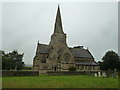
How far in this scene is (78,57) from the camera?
220 feet

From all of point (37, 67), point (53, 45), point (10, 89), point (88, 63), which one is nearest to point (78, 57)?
point (88, 63)

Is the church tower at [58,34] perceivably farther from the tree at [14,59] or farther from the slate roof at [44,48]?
the tree at [14,59]

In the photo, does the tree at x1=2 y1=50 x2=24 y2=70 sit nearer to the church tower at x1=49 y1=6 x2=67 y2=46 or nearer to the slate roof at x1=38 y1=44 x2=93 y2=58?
the slate roof at x1=38 y1=44 x2=93 y2=58

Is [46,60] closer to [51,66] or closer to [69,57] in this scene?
[51,66]

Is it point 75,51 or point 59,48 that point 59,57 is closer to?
point 59,48

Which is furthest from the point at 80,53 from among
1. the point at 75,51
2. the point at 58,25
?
the point at 58,25

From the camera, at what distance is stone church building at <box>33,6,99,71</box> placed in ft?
196

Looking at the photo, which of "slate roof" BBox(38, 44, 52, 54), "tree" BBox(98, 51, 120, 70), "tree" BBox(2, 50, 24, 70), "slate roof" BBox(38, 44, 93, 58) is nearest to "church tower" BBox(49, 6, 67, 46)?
"slate roof" BBox(38, 44, 52, 54)

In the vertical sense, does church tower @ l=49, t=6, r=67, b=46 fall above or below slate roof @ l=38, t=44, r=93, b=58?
above

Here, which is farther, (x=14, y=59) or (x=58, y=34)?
(x=14, y=59)

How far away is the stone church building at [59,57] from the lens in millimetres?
59656

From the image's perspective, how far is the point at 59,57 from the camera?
2375 inches

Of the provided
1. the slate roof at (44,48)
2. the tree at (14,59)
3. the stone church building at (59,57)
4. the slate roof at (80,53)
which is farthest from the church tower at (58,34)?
the tree at (14,59)

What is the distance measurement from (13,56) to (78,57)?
28.2m
